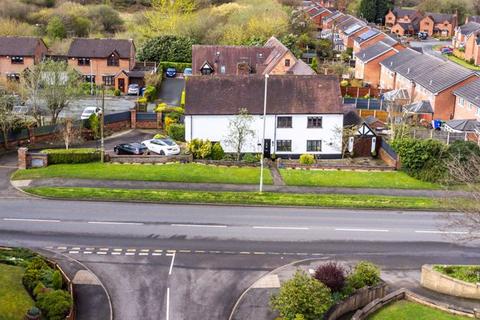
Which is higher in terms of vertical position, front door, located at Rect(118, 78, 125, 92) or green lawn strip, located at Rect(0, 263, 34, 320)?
front door, located at Rect(118, 78, 125, 92)

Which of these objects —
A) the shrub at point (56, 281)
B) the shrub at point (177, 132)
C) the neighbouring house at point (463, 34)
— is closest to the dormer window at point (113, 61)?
the shrub at point (177, 132)

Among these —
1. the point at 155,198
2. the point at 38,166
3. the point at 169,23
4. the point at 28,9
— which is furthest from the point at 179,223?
the point at 28,9

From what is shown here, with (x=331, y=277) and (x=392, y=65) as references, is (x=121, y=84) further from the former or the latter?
(x=331, y=277)

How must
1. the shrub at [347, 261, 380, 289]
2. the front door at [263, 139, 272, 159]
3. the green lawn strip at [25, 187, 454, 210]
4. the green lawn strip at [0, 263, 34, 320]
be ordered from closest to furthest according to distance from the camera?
the green lawn strip at [0, 263, 34, 320], the shrub at [347, 261, 380, 289], the green lawn strip at [25, 187, 454, 210], the front door at [263, 139, 272, 159]

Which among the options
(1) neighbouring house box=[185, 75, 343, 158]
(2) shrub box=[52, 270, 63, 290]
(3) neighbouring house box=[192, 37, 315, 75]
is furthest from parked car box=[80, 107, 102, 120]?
(2) shrub box=[52, 270, 63, 290]

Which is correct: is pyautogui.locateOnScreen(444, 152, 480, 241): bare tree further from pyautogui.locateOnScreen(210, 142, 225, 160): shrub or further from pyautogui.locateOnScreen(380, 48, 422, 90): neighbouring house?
pyautogui.locateOnScreen(380, 48, 422, 90): neighbouring house

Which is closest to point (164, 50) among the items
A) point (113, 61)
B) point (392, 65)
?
point (113, 61)

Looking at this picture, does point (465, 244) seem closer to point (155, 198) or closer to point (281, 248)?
point (281, 248)
